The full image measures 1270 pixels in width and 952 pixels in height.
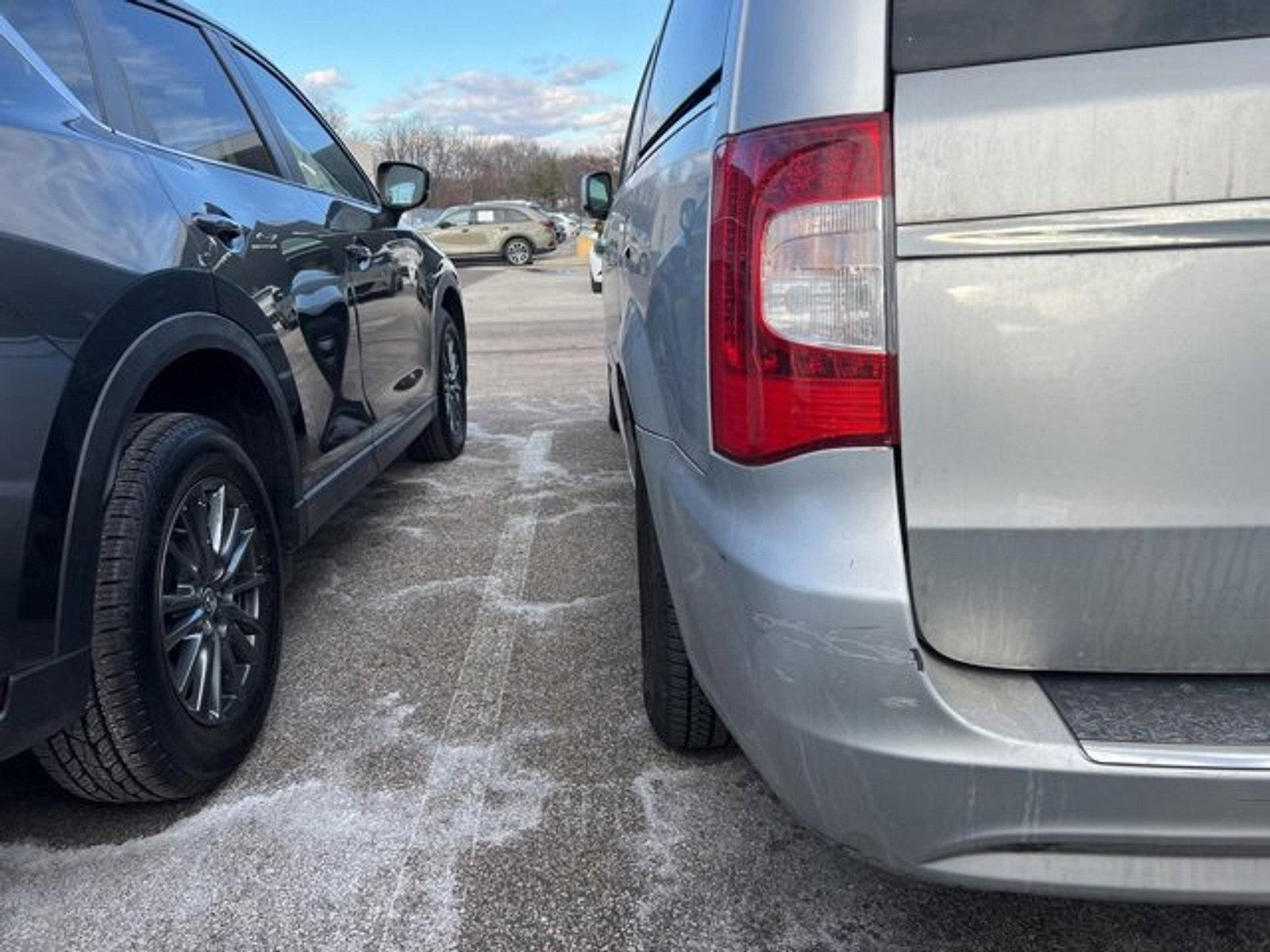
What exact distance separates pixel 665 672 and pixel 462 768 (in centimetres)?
57

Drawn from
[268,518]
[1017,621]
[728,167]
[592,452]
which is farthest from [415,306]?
[1017,621]

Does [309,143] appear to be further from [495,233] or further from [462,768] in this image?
[495,233]

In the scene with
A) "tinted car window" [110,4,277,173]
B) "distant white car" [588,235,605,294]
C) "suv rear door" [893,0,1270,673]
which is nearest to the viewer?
"suv rear door" [893,0,1270,673]

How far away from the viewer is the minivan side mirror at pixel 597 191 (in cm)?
496

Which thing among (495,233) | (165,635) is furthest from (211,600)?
(495,233)

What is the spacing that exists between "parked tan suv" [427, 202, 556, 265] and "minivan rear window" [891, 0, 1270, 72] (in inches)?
1026

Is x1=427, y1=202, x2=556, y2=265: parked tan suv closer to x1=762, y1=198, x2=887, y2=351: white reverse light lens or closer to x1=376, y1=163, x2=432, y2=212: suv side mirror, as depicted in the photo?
x1=376, y1=163, x2=432, y2=212: suv side mirror

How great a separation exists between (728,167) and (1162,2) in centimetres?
59

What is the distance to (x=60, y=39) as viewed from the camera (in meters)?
2.16

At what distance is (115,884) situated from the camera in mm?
1914

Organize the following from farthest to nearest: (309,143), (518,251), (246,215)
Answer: (518,251)
(309,143)
(246,215)

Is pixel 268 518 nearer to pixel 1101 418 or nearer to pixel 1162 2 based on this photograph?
pixel 1101 418

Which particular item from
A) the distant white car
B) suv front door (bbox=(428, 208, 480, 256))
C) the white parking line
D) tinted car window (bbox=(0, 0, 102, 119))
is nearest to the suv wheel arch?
tinted car window (bbox=(0, 0, 102, 119))

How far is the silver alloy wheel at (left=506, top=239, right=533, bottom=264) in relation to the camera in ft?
86.9
